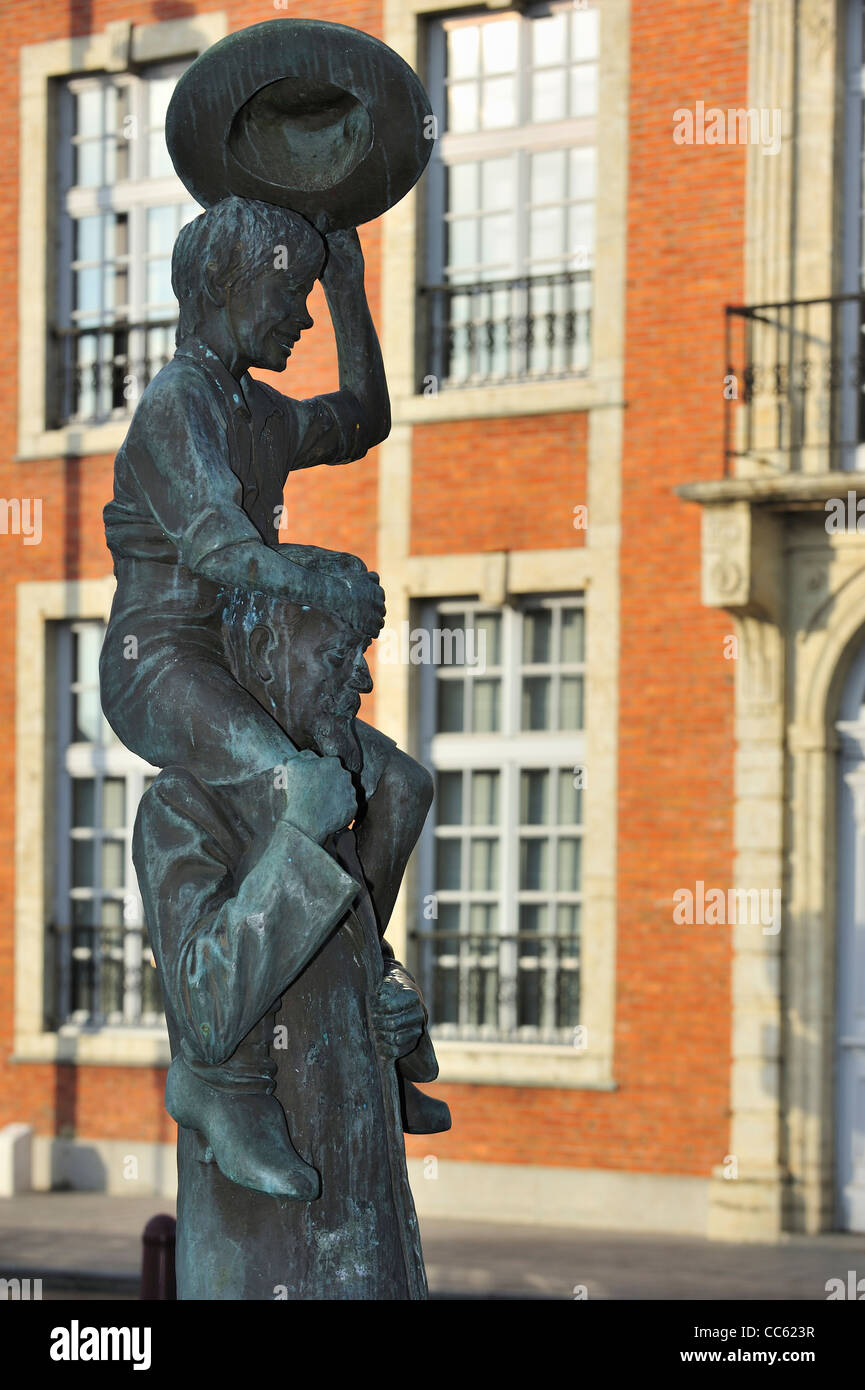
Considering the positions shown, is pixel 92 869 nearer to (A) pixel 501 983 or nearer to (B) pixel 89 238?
(A) pixel 501 983

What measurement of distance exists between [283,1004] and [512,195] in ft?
40.6

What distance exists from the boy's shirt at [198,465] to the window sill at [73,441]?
12494mm

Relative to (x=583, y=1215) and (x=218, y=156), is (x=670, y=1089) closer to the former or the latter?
(x=583, y=1215)

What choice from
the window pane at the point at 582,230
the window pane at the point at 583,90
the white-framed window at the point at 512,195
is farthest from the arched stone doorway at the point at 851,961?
the window pane at the point at 583,90

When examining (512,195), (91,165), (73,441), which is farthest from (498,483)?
(91,165)

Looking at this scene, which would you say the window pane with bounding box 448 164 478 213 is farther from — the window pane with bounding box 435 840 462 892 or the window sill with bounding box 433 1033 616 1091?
the window sill with bounding box 433 1033 616 1091

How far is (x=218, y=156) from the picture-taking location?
427 centimetres

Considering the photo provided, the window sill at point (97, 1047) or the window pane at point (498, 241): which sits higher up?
the window pane at point (498, 241)

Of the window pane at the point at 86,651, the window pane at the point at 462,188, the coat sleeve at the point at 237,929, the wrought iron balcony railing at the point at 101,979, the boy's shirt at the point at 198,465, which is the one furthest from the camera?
the window pane at the point at 86,651

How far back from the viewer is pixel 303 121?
4301 mm

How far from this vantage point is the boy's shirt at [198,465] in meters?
3.96

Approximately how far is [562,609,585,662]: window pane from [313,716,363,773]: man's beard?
1105cm

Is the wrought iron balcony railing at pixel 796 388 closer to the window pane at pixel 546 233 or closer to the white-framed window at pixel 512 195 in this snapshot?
the white-framed window at pixel 512 195

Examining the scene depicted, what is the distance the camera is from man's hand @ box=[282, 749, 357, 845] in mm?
3812
